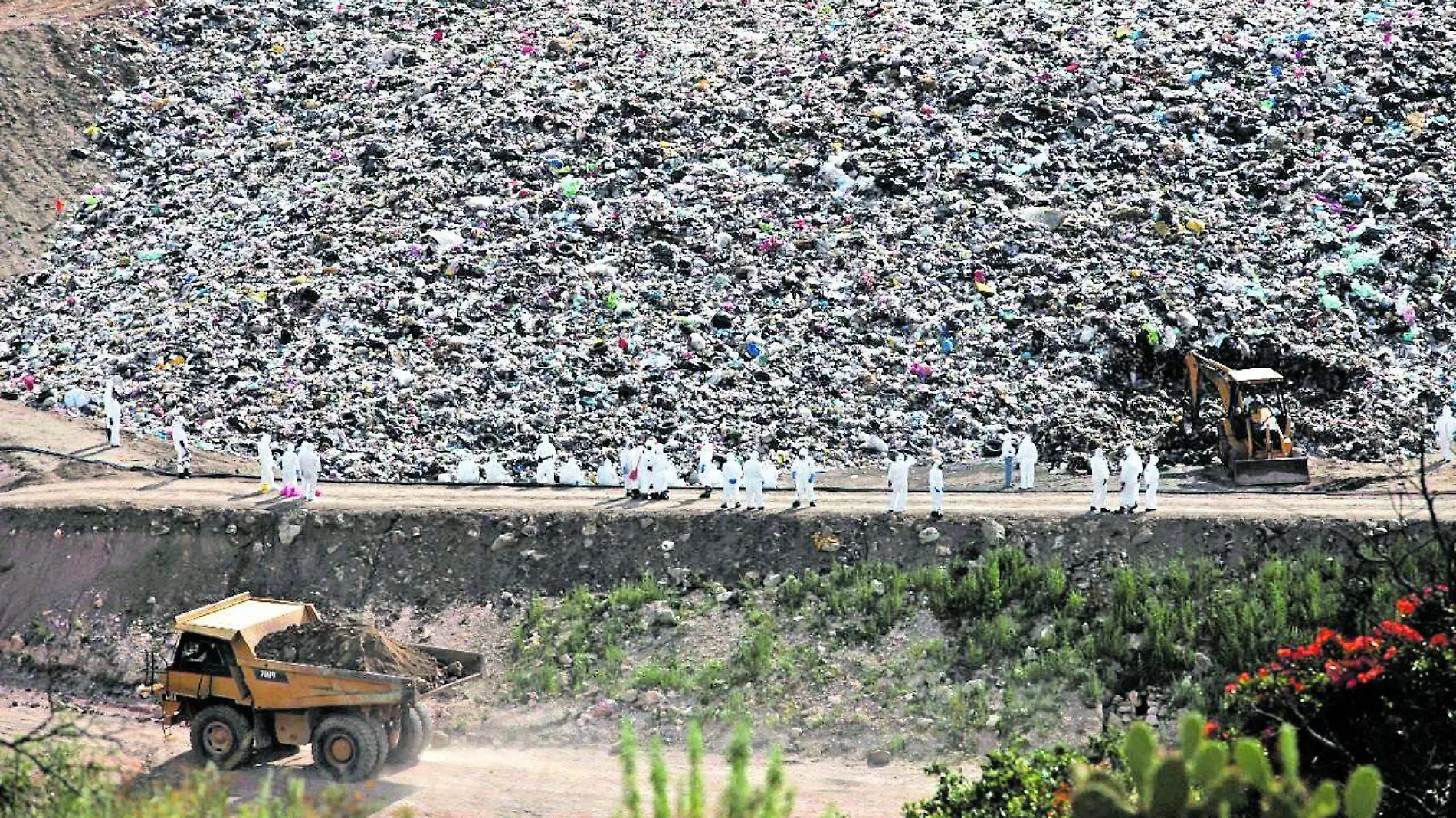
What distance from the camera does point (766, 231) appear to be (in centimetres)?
2791

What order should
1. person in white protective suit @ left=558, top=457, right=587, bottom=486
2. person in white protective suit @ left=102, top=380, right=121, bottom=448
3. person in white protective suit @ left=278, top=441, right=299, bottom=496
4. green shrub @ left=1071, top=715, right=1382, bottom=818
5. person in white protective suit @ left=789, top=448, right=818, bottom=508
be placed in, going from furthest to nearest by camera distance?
person in white protective suit @ left=102, top=380, right=121, bottom=448 → person in white protective suit @ left=558, top=457, right=587, bottom=486 → person in white protective suit @ left=278, top=441, right=299, bottom=496 → person in white protective suit @ left=789, top=448, right=818, bottom=508 → green shrub @ left=1071, top=715, right=1382, bottom=818

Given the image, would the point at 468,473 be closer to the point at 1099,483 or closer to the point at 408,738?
the point at 408,738

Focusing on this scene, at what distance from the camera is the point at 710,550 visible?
1981cm

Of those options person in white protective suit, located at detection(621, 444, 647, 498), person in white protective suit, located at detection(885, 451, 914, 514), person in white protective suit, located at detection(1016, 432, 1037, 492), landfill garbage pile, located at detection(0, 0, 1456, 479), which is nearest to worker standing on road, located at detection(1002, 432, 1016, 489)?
person in white protective suit, located at detection(1016, 432, 1037, 492)

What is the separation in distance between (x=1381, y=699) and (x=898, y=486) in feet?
25.7

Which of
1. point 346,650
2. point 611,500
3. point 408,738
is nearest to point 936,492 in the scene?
point 611,500

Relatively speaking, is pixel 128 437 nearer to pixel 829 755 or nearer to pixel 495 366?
pixel 495 366

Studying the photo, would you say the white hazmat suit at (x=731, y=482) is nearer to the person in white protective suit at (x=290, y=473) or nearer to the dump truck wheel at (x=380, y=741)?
the person in white protective suit at (x=290, y=473)

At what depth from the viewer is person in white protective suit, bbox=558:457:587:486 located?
71.9ft

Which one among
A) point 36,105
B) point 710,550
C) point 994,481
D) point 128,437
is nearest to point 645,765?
point 710,550

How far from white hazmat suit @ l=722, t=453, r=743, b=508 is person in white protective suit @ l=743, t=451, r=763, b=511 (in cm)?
11

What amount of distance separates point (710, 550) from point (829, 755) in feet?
12.4

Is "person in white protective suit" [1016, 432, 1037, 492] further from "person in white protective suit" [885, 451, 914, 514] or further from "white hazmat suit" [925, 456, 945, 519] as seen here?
"person in white protective suit" [885, 451, 914, 514]

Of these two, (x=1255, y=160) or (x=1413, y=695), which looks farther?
(x=1255, y=160)
